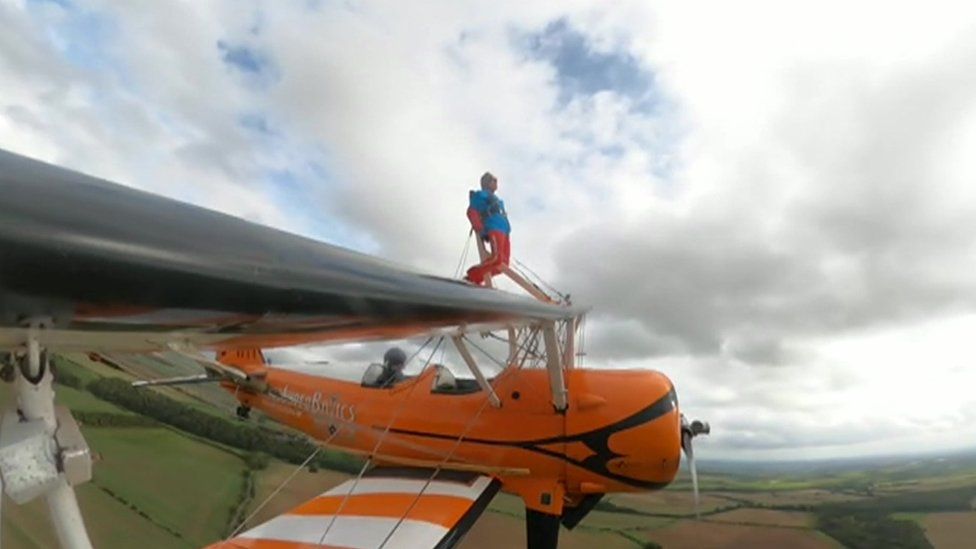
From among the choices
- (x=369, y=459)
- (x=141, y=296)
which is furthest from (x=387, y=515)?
(x=141, y=296)

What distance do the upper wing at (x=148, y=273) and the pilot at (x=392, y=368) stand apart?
287cm

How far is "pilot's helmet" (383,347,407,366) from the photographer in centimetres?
350

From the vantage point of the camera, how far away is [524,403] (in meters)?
2.96

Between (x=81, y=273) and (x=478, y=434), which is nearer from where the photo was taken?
(x=81, y=273)

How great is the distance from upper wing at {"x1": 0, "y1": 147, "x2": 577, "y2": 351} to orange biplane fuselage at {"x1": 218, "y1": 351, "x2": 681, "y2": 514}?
2283 mm

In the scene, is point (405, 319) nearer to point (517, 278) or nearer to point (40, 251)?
point (40, 251)

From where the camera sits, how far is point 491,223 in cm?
362

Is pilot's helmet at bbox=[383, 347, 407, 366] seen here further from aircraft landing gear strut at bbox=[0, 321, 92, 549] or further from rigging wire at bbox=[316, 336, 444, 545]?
aircraft landing gear strut at bbox=[0, 321, 92, 549]

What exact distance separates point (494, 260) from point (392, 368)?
37.5 inches

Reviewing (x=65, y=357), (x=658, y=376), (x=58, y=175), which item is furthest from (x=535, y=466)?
(x=58, y=175)

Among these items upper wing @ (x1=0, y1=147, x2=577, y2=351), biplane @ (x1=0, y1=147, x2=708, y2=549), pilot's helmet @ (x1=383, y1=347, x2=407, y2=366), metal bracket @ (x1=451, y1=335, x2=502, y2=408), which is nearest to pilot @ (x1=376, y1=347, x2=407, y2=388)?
pilot's helmet @ (x1=383, y1=347, x2=407, y2=366)

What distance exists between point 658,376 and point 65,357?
2887 mm

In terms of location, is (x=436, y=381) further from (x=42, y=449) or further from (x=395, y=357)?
(x=42, y=449)

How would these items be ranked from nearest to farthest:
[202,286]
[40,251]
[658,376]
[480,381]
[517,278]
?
1. [40,251]
2. [202,286]
3. [480,381]
4. [658,376]
5. [517,278]
